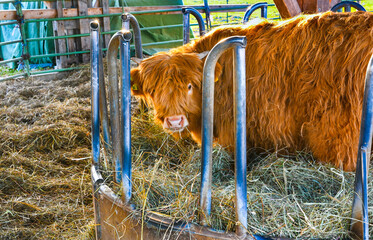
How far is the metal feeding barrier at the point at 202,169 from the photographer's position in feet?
4.93

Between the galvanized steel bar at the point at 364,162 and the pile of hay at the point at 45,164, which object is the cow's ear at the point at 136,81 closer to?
the pile of hay at the point at 45,164

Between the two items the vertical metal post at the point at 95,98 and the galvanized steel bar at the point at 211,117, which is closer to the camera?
the galvanized steel bar at the point at 211,117

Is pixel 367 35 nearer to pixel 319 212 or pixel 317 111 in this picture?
pixel 317 111

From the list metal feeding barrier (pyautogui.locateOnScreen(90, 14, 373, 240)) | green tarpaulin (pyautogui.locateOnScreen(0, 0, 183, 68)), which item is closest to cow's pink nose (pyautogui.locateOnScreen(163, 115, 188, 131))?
metal feeding barrier (pyautogui.locateOnScreen(90, 14, 373, 240))

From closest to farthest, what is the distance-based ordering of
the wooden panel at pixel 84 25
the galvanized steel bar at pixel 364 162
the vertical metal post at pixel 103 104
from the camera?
the galvanized steel bar at pixel 364 162
the vertical metal post at pixel 103 104
the wooden panel at pixel 84 25

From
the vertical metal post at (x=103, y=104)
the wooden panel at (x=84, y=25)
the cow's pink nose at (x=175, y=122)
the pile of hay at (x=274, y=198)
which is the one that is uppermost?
the wooden panel at (x=84, y=25)

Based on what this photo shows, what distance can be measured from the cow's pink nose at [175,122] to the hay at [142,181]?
0.65ft

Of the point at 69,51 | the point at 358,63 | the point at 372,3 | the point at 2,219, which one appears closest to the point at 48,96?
the point at 69,51

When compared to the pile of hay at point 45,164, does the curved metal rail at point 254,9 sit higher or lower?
higher

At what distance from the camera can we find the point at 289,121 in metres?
2.70

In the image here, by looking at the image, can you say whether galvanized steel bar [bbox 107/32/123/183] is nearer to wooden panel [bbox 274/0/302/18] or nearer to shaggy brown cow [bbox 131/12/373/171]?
shaggy brown cow [bbox 131/12/373/171]

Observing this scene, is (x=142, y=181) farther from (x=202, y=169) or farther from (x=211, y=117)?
(x=211, y=117)

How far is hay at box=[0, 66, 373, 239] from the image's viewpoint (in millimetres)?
1777

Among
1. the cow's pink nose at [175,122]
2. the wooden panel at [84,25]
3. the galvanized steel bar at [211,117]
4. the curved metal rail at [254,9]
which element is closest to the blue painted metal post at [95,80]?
the cow's pink nose at [175,122]
